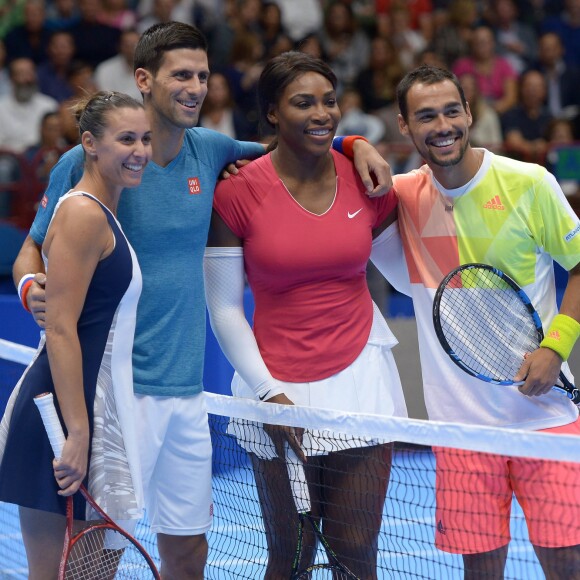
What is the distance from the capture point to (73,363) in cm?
323

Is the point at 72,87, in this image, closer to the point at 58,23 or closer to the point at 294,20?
the point at 58,23

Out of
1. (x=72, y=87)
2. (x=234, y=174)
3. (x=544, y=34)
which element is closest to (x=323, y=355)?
(x=234, y=174)

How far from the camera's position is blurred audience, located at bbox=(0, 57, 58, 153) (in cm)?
831

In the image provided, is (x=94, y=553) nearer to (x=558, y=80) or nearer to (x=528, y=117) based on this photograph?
(x=528, y=117)

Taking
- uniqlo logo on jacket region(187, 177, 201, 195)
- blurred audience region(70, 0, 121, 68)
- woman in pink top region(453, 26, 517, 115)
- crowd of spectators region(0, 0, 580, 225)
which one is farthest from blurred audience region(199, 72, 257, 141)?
uniqlo logo on jacket region(187, 177, 201, 195)

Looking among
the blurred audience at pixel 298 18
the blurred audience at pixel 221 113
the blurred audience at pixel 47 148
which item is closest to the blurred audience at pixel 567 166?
the blurred audience at pixel 221 113

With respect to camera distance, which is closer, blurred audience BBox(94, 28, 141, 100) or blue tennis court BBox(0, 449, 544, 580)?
blue tennis court BBox(0, 449, 544, 580)

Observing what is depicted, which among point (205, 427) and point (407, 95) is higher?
point (407, 95)

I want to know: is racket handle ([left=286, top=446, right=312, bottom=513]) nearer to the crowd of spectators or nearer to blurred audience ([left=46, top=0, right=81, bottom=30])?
the crowd of spectators

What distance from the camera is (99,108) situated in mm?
3410

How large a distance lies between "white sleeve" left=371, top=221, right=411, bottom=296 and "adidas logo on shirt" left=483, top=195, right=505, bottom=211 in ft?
1.24

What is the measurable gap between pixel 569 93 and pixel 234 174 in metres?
7.26

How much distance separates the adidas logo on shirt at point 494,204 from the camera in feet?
12.0

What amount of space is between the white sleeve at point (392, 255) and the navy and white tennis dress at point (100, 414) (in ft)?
3.22
